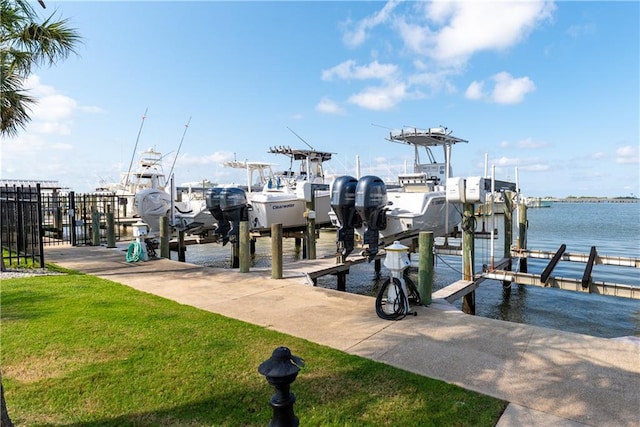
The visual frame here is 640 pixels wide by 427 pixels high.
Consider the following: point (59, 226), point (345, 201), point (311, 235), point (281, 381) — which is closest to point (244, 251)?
point (345, 201)

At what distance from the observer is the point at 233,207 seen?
1130 centimetres

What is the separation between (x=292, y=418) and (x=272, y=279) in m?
5.72

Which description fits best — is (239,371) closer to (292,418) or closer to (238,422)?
(238,422)

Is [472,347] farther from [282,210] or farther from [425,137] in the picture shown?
[425,137]

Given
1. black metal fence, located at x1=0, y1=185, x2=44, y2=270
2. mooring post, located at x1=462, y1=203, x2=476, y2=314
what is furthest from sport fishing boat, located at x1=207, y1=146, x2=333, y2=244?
mooring post, located at x1=462, y1=203, x2=476, y2=314

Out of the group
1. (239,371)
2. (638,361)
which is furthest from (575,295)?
(239,371)

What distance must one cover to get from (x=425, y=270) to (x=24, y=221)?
9.16 metres

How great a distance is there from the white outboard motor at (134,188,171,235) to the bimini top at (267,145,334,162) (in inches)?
364

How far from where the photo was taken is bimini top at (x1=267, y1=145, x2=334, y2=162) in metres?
22.0

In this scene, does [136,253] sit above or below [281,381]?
below

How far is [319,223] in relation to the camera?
46.3 feet

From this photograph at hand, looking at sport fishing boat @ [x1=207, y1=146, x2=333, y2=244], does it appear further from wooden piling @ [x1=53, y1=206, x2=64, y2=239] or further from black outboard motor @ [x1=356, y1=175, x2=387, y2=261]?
wooden piling @ [x1=53, y1=206, x2=64, y2=239]

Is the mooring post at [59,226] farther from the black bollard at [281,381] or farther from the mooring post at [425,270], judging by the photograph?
the black bollard at [281,381]

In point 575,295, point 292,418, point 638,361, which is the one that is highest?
point 292,418
